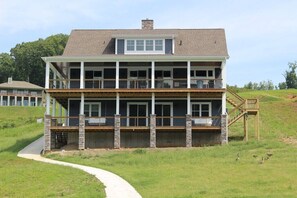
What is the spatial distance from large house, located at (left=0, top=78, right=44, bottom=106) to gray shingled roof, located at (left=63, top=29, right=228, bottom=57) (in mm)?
50369

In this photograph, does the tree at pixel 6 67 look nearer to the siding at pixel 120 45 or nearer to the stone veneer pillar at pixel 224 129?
the siding at pixel 120 45

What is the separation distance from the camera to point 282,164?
25.4 metres

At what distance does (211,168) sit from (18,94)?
7369cm

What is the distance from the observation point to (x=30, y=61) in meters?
118

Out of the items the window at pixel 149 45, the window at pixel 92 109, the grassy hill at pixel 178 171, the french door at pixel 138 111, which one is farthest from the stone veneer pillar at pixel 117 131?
the window at pixel 149 45

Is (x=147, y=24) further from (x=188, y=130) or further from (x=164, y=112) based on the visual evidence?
(x=188, y=130)

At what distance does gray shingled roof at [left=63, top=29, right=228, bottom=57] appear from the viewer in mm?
41406

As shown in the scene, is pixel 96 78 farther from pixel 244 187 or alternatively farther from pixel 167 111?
pixel 244 187

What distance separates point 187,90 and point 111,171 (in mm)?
13277

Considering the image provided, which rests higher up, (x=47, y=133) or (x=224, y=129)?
(x=224, y=129)

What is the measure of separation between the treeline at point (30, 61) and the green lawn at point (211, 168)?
8271 cm

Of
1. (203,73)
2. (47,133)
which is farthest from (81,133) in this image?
(203,73)

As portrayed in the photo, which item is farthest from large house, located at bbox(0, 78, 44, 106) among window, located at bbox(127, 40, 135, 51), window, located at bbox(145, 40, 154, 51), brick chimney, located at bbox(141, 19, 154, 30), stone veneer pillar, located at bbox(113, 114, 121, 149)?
stone veneer pillar, located at bbox(113, 114, 121, 149)

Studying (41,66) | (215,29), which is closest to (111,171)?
(215,29)
